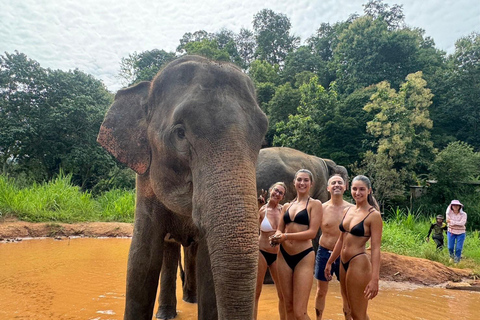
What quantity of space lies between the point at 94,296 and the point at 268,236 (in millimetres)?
2809

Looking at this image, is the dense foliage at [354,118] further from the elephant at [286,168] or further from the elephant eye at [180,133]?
the elephant eye at [180,133]

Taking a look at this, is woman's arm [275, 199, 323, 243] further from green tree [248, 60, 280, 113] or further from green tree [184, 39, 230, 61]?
green tree [184, 39, 230, 61]

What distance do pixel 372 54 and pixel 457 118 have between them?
684 cm

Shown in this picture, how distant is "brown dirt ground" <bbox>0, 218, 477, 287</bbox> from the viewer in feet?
22.6

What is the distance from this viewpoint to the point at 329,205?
4121 mm

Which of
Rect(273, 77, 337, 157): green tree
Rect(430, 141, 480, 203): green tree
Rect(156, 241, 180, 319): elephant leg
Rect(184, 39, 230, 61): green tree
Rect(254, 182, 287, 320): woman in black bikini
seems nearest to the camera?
Rect(156, 241, 180, 319): elephant leg

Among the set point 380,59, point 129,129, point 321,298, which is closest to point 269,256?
point 321,298

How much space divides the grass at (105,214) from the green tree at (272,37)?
1027 inches

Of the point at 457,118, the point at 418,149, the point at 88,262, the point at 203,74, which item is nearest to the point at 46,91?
the point at 88,262

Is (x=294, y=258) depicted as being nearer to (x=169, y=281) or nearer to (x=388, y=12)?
(x=169, y=281)

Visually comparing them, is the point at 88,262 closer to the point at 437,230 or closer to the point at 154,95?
the point at 154,95

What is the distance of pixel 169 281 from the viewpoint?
380cm

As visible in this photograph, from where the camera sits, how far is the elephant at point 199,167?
1.61 metres

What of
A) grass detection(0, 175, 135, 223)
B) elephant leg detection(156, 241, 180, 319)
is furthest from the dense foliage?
elephant leg detection(156, 241, 180, 319)
